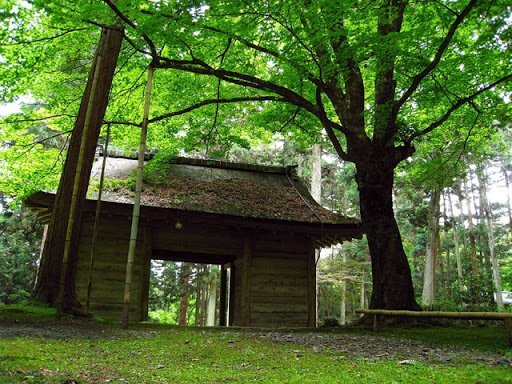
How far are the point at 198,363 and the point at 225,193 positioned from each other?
7108 millimetres

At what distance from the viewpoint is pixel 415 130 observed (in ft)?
26.9

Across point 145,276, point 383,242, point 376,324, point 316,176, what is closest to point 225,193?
point 145,276

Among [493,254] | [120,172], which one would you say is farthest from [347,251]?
[120,172]

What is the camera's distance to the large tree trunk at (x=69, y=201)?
6695 millimetres

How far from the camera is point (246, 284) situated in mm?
10789

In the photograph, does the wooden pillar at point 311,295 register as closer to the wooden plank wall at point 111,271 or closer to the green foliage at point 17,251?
the wooden plank wall at point 111,271

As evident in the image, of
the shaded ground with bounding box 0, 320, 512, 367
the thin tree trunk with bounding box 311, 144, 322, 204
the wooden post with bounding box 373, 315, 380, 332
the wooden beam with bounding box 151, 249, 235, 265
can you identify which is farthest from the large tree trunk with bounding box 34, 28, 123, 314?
the thin tree trunk with bounding box 311, 144, 322, 204

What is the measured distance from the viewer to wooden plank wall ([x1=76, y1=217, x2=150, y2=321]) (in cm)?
985

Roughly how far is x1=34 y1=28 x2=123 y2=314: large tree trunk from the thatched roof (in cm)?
219

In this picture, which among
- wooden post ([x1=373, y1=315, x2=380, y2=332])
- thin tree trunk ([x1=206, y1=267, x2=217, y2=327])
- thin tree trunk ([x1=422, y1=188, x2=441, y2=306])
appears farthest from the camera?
thin tree trunk ([x1=206, y1=267, x2=217, y2=327])

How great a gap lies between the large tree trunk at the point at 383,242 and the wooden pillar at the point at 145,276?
5466 mm

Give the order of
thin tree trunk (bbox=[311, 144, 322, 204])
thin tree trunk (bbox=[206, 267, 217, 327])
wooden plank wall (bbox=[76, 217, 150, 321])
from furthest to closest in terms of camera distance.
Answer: thin tree trunk (bbox=[206, 267, 217, 327]) < thin tree trunk (bbox=[311, 144, 322, 204]) < wooden plank wall (bbox=[76, 217, 150, 321])

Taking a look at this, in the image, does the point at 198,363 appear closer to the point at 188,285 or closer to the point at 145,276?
the point at 145,276

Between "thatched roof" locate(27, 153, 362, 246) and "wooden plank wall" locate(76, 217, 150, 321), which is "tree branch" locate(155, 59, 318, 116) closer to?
"thatched roof" locate(27, 153, 362, 246)
